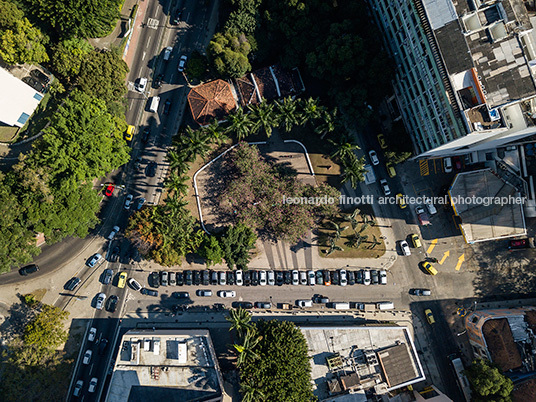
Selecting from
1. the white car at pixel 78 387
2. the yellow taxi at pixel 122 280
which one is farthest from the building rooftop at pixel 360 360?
the white car at pixel 78 387

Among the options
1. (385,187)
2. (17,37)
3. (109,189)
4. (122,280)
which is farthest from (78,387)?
(385,187)

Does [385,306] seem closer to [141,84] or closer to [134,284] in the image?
[134,284]

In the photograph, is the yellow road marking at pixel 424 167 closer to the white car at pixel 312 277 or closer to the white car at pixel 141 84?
the white car at pixel 312 277

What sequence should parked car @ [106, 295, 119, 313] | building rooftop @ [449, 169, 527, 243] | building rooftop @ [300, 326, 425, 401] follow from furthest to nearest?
Answer: parked car @ [106, 295, 119, 313] → building rooftop @ [449, 169, 527, 243] → building rooftop @ [300, 326, 425, 401]

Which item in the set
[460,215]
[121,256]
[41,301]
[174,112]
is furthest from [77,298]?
[460,215]

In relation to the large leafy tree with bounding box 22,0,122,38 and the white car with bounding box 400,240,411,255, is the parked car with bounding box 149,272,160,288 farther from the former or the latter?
the white car with bounding box 400,240,411,255

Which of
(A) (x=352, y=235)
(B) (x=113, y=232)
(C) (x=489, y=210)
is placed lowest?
(C) (x=489, y=210)

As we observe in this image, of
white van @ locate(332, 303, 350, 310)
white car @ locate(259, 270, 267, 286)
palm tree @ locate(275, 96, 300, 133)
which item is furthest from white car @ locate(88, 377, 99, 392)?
palm tree @ locate(275, 96, 300, 133)

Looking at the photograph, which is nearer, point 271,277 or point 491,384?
point 491,384
